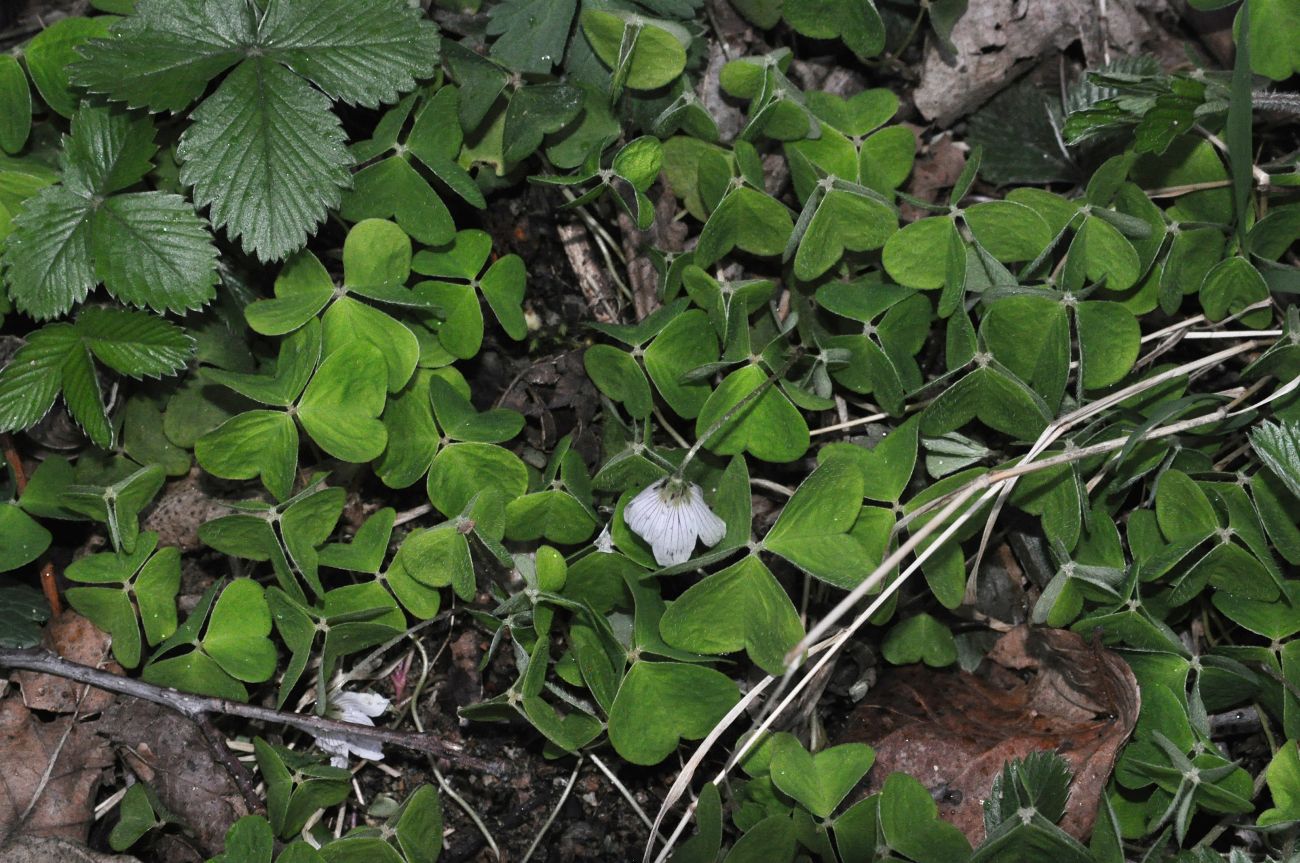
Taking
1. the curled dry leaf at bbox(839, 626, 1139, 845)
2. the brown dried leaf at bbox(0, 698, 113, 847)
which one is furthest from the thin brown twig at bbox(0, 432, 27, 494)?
the curled dry leaf at bbox(839, 626, 1139, 845)

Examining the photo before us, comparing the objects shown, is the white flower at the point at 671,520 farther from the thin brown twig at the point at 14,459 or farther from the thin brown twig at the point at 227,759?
the thin brown twig at the point at 14,459

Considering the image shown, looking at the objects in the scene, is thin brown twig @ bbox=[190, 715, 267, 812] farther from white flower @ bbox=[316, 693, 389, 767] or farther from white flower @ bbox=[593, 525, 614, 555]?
white flower @ bbox=[593, 525, 614, 555]

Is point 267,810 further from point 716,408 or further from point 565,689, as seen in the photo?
point 716,408

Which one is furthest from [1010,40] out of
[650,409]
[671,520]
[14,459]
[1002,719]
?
[14,459]

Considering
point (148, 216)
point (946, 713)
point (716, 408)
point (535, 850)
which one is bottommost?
point (535, 850)

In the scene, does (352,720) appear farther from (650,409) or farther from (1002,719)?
(1002,719)

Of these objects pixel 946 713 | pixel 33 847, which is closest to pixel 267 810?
pixel 33 847
